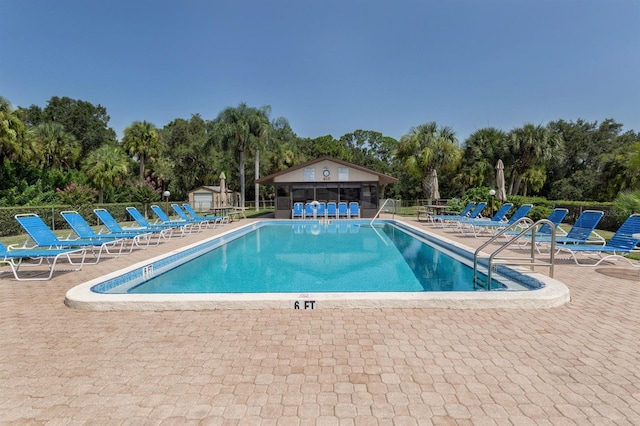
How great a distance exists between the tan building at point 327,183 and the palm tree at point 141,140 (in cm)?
1321

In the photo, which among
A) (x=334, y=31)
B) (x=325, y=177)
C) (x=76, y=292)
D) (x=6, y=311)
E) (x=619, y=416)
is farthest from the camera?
(x=325, y=177)

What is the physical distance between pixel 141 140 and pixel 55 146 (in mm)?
6387

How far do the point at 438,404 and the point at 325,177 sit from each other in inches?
760

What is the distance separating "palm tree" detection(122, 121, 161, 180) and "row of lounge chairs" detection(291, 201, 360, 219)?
15835 mm

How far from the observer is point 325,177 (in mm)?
21219

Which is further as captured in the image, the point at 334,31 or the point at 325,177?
the point at 325,177

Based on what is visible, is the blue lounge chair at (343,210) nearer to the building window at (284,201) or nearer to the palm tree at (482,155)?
the building window at (284,201)

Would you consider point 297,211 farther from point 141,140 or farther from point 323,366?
point 323,366

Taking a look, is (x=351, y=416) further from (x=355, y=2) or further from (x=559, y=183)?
(x=559, y=183)

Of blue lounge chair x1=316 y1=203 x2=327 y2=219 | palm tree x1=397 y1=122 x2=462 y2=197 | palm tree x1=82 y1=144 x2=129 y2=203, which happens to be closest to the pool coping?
blue lounge chair x1=316 y1=203 x2=327 y2=219

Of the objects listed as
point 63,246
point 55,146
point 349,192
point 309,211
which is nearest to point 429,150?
point 349,192

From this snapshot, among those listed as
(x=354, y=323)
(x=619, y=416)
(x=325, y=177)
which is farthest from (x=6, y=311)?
(x=325, y=177)

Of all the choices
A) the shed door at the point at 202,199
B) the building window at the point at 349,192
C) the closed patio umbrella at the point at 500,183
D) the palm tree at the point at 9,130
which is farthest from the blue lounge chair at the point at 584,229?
the shed door at the point at 202,199

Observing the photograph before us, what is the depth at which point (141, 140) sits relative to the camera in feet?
95.0
